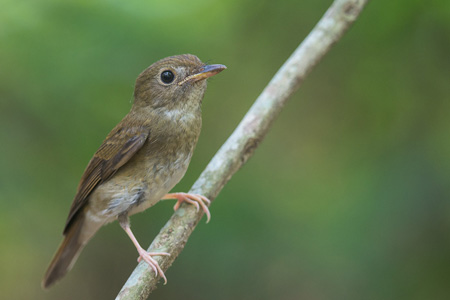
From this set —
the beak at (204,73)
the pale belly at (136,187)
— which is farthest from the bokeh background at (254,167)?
the beak at (204,73)

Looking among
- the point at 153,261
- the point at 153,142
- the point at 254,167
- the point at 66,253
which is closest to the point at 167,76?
the point at 153,142

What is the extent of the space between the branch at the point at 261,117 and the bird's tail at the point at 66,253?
Result: 0.86 metres

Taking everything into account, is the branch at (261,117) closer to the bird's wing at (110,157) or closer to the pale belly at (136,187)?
the pale belly at (136,187)

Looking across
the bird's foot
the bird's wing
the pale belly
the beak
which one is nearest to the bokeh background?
the bird's wing

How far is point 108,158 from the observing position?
11.7 ft

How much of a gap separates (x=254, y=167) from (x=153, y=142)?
150 cm

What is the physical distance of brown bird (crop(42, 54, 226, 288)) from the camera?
3.44 meters

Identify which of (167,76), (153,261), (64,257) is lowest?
(64,257)

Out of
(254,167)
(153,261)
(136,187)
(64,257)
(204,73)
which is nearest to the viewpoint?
(153,261)

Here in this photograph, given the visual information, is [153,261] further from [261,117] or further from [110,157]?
[261,117]

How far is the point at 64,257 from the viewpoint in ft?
12.8

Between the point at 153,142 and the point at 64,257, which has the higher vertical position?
the point at 153,142

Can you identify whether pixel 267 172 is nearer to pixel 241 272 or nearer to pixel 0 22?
pixel 241 272

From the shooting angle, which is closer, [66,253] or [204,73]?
[204,73]
